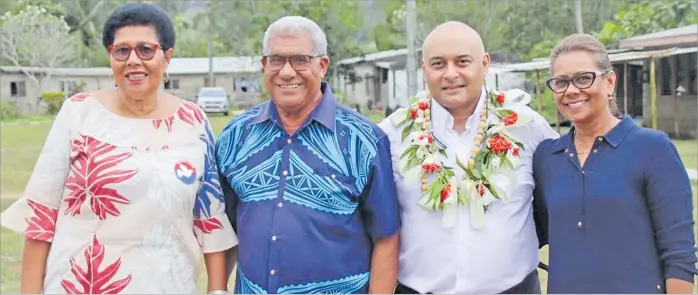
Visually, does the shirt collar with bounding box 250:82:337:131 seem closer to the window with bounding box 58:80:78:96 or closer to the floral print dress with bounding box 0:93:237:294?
the floral print dress with bounding box 0:93:237:294

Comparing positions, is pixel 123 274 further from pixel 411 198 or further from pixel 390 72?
pixel 390 72

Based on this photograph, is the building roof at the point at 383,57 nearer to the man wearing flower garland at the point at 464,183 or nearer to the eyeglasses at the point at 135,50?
the man wearing flower garland at the point at 464,183

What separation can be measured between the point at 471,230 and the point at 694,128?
1331cm

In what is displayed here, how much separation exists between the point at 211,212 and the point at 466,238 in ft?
2.97

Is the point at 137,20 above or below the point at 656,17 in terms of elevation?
below

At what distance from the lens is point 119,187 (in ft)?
8.11

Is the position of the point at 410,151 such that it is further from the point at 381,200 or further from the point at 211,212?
the point at 211,212

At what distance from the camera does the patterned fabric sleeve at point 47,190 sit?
250cm

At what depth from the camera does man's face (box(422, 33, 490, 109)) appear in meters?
2.78

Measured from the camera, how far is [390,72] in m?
24.0

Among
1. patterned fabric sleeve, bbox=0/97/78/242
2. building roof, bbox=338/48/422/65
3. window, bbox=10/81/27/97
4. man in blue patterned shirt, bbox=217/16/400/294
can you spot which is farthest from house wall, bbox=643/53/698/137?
window, bbox=10/81/27/97

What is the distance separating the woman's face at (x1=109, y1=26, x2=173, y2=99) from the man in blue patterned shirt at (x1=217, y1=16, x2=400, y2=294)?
39 cm

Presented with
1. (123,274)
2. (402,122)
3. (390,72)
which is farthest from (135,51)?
(390,72)

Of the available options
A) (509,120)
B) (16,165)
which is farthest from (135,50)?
(16,165)
